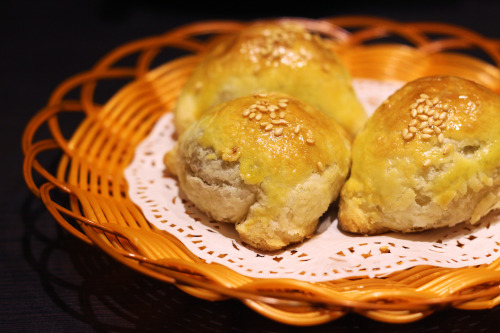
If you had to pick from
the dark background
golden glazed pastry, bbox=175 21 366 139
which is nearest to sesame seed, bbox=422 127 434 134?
golden glazed pastry, bbox=175 21 366 139

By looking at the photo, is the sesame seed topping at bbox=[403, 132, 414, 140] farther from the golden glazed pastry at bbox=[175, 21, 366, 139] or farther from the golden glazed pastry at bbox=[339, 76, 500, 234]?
the golden glazed pastry at bbox=[175, 21, 366, 139]

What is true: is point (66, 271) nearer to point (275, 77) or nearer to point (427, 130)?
point (275, 77)

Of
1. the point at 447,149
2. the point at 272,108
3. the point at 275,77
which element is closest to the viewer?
the point at 447,149

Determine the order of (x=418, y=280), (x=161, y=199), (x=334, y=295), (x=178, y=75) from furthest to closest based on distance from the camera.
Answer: (x=178, y=75) → (x=161, y=199) → (x=418, y=280) → (x=334, y=295)

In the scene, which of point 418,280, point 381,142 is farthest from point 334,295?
point 381,142

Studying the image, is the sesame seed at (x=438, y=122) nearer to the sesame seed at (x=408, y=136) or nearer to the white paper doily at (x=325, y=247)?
the sesame seed at (x=408, y=136)

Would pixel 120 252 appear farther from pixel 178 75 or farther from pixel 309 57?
pixel 178 75

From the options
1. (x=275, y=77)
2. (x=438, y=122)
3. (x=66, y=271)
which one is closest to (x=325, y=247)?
(x=438, y=122)
